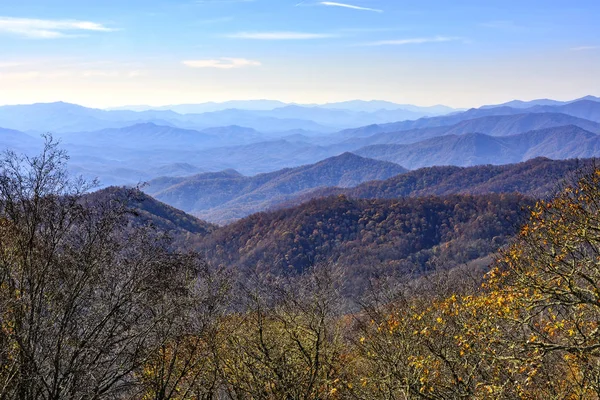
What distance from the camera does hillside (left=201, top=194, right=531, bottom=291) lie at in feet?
309

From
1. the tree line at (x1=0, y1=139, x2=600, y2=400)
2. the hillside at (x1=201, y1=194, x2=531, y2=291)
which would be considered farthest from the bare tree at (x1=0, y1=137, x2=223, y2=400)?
the hillside at (x1=201, y1=194, x2=531, y2=291)

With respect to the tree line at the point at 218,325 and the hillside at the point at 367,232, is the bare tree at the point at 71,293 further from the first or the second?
the hillside at the point at 367,232

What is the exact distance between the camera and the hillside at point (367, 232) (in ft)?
309

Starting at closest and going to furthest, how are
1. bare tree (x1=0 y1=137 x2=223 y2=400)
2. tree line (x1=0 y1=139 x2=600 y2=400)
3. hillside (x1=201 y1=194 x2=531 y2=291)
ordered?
tree line (x1=0 y1=139 x2=600 y2=400), bare tree (x1=0 y1=137 x2=223 y2=400), hillside (x1=201 y1=194 x2=531 y2=291)

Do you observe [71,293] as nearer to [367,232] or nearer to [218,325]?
[218,325]

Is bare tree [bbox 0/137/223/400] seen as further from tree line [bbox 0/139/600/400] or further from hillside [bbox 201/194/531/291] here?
hillside [bbox 201/194/531/291]

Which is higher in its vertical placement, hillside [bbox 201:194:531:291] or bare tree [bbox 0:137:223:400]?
bare tree [bbox 0:137:223:400]

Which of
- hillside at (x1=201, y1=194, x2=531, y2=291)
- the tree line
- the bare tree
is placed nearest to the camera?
the tree line

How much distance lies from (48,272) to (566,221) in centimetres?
1205

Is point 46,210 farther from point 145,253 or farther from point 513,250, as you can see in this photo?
point 513,250

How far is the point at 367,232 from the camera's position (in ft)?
353

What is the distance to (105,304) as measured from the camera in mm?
11602

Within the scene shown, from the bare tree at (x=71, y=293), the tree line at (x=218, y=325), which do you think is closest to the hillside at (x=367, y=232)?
the tree line at (x=218, y=325)

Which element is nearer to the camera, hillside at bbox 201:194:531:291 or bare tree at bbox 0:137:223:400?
bare tree at bbox 0:137:223:400
